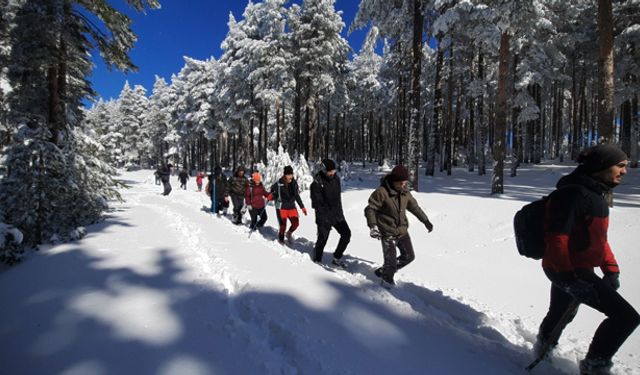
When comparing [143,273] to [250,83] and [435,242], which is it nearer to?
[435,242]

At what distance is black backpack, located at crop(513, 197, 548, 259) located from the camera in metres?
2.97

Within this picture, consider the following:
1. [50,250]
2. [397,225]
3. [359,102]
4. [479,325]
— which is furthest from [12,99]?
[359,102]

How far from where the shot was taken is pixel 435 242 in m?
8.68

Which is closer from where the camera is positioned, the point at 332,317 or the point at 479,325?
the point at 332,317

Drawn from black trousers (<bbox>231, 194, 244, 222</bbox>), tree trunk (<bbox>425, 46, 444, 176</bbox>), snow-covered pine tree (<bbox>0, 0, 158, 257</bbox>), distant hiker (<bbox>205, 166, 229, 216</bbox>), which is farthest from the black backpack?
tree trunk (<bbox>425, 46, 444, 176</bbox>)

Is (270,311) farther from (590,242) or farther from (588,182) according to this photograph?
(588,182)

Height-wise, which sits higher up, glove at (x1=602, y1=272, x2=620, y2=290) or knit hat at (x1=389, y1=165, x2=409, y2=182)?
knit hat at (x1=389, y1=165, x2=409, y2=182)

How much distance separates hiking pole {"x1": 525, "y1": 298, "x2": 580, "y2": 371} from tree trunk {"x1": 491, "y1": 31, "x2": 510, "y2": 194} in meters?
10.6

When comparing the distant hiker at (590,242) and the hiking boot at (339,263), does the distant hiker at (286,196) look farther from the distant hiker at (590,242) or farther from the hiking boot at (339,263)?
the distant hiker at (590,242)

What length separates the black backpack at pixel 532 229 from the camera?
2.97 meters

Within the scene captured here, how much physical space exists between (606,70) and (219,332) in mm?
11659

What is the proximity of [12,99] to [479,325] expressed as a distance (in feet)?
53.6

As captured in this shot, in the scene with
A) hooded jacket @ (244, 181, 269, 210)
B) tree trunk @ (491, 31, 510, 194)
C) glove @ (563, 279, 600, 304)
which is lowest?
glove @ (563, 279, 600, 304)

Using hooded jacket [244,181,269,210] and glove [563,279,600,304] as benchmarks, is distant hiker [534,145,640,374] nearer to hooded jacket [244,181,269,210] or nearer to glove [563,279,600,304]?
glove [563,279,600,304]
